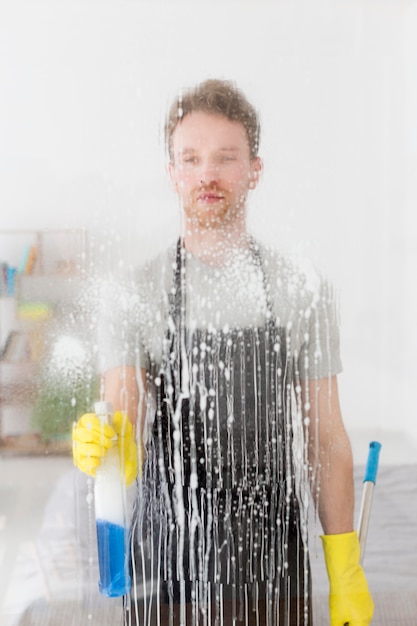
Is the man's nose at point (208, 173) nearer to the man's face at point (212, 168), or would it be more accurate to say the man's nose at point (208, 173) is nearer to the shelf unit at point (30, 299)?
the man's face at point (212, 168)

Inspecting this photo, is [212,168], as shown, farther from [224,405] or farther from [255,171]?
[224,405]

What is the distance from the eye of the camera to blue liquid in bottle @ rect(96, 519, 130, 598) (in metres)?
1.11

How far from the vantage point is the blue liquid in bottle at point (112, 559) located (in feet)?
3.65

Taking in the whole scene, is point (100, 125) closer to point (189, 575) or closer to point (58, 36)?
point (58, 36)

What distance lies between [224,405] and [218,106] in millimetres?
493

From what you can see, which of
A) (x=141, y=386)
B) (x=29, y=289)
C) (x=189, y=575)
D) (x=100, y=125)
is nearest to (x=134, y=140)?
(x=100, y=125)

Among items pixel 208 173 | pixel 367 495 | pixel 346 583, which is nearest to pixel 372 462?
pixel 367 495

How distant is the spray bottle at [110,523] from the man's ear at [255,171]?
0.43 m

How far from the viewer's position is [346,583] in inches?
46.1

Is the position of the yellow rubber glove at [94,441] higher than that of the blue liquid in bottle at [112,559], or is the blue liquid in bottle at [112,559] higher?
the yellow rubber glove at [94,441]

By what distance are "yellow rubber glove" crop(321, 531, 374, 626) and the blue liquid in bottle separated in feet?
1.13

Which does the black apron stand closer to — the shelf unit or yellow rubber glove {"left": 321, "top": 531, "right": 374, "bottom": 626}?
yellow rubber glove {"left": 321, "top": 531, "right": 374, "bottom": 626}

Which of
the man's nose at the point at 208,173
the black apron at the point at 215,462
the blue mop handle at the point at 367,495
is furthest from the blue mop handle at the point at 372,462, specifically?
the man's nose at the point at 208,173

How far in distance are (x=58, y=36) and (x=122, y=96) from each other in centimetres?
13
